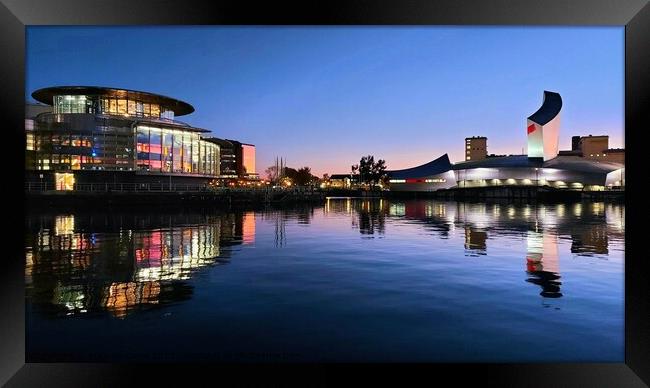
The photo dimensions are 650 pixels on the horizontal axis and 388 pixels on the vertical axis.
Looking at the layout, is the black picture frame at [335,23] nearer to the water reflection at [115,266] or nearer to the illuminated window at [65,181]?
the water reflection at [115,266]

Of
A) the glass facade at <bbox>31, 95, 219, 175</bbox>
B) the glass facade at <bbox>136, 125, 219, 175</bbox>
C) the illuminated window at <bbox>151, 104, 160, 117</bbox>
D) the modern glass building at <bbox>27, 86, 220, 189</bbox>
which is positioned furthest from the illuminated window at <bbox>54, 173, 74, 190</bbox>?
the illuminated window at <bbox>151, 104, 160, 117</bbox>

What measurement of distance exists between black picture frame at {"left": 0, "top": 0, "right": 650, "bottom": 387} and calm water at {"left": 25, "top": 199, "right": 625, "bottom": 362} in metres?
0.99

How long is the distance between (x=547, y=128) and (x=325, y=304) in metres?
127

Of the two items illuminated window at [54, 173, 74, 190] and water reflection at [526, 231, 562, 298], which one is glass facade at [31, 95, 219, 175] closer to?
illuminated window at [54, 173, 74, 190]

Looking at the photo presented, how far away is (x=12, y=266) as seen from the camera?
19.4 ft

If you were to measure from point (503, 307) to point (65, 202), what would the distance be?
61.1 meters

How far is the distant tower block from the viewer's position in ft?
387

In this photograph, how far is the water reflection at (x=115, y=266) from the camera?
32.1 feet

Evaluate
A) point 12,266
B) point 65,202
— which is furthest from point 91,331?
point 65,202

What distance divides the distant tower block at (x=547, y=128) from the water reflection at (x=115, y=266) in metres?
116

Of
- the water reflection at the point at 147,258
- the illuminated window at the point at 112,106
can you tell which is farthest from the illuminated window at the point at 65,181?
the water reflection at the point at 147,258

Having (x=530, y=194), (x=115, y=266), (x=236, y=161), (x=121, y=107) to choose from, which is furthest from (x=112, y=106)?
(x=236, y=161)

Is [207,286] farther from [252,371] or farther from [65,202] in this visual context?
[65,202]

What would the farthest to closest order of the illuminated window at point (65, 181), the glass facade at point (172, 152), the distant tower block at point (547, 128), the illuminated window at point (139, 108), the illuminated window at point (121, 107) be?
the distant tower block at point (547, 128) → the illuminated window at point (139, 108) → the illuminated window at point (121, 107) → the glass facade at point (172, 152) → the illuminated window at point (65, 181)
